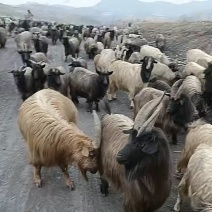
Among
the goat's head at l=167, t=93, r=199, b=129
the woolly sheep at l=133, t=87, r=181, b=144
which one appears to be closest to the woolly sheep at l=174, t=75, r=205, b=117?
the goat's head at l=167, t=93, r=199, b=129

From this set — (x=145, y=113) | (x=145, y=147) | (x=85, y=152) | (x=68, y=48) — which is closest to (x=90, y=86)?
(x=85, y=152)

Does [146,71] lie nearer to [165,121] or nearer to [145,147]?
[165,121]

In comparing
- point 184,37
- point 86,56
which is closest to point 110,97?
point 86,56

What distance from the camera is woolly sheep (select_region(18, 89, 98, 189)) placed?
5820mm

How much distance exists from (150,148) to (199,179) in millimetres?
883

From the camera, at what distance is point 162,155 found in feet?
15.2

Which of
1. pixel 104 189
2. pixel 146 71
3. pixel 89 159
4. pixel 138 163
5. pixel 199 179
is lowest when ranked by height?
pixel 104 189

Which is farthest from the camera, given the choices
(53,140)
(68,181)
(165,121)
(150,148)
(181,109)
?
(165,121)

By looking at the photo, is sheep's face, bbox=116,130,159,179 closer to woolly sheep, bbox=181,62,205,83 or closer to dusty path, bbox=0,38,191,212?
dusty path, bbox=0,38,191,212

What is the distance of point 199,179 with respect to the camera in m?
4.91

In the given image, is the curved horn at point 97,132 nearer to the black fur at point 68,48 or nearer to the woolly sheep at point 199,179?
the woolly sheep at point 199,179

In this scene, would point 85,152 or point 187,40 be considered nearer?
point 85,152

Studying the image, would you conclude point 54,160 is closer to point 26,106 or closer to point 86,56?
point 26,106

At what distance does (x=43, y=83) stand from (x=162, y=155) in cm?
711
